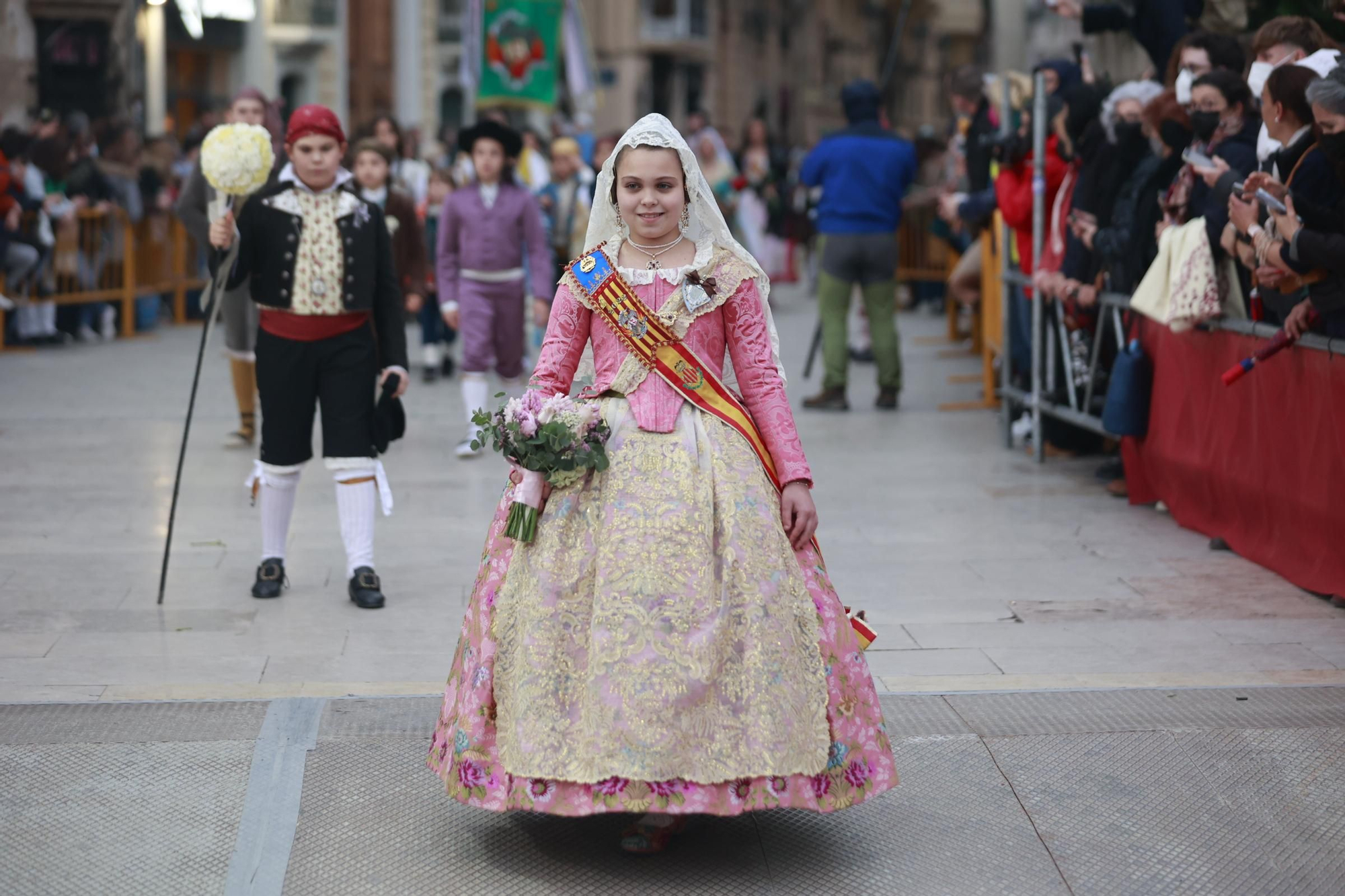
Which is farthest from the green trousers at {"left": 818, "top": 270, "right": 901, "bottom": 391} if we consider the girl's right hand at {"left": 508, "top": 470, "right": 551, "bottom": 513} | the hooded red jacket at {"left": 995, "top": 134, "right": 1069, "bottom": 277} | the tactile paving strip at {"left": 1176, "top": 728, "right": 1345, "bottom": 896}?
the girl's right hand at {"left": 508, "top": 470, "right": 551, "bottom": 513}

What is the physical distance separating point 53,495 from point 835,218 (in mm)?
5484

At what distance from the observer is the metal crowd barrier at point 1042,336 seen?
888 centimetres

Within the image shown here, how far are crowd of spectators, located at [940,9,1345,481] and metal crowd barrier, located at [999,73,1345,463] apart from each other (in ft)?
0.25

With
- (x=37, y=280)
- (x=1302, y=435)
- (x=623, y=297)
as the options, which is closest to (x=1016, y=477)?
(x=1302, y=435)

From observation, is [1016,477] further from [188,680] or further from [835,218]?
[188,680]

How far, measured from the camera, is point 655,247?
4.32 meters

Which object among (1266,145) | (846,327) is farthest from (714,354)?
(846,327)

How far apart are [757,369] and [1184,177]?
4240mm

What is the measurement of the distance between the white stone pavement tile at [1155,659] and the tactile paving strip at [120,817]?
96.9 inches

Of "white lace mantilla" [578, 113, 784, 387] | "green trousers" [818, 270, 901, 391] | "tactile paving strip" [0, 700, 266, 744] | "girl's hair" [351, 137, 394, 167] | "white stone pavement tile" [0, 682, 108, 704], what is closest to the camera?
"white lace mantilla" [578, 113, 784, 387]

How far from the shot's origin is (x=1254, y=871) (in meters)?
Answer: 4.08

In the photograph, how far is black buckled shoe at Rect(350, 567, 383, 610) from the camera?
649 cm

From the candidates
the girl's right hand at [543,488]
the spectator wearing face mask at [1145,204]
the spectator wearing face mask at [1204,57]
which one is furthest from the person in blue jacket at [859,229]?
the girl's right hand at [543,488]

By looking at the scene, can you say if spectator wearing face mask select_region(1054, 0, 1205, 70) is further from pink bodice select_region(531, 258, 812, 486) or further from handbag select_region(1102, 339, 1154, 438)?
pink bodice select_region(531, 258, 812, 486)
